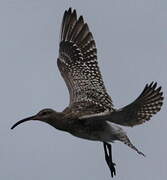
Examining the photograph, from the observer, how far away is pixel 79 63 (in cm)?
2278

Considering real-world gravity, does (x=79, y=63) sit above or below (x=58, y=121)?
above

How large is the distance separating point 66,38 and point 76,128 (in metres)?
5.08

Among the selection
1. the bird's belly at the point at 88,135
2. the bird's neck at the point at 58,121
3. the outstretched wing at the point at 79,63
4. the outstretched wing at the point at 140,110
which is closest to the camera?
the outstretched wing at the point at 140,110

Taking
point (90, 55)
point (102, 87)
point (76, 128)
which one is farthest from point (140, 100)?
point (90, 55)

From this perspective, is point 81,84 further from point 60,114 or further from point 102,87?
point 60,114

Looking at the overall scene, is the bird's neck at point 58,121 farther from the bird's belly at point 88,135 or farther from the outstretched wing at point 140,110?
the outstretched wing at point 140,110

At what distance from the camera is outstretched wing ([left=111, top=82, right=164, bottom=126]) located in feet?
56.2

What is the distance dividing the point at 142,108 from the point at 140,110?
7cm

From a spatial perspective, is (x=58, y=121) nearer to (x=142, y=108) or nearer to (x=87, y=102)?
(x=87, y=102)

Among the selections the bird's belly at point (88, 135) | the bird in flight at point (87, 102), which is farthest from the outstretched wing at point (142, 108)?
the bird's belly at point (88, 135)

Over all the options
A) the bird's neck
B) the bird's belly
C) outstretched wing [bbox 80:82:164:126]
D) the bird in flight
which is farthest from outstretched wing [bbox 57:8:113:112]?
outstretched wing [bbox 80:82:164:126]

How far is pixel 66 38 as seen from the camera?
77.0 ft

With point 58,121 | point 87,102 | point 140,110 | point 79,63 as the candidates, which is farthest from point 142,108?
point 79,63

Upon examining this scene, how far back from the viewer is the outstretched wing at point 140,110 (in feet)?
56.2
